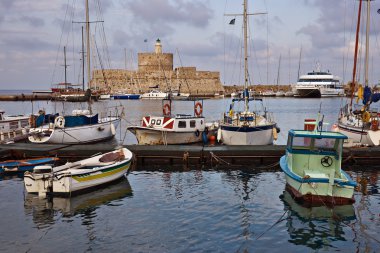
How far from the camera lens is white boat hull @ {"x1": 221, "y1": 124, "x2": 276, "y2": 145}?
2708 centimetres

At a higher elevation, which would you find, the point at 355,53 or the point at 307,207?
the point at 355,53

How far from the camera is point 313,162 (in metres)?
16.5

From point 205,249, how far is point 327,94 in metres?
126

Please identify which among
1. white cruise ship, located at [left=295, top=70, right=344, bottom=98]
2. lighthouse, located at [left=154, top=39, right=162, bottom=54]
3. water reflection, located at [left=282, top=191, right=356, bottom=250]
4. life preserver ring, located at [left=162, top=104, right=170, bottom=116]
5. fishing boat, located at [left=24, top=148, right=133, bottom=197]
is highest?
lighthouse, located at [left=154, top=39, right=162, bottom=54]

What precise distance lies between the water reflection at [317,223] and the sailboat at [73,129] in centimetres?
1911

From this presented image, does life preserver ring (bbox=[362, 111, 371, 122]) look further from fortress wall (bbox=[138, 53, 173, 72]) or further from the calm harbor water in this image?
fortress wall (bbox=[138, 53, 173, 72])

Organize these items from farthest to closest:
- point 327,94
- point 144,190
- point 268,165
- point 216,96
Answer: point 216,96, point 327,94, point 268,165, point 144,190

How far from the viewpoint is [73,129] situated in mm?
30453

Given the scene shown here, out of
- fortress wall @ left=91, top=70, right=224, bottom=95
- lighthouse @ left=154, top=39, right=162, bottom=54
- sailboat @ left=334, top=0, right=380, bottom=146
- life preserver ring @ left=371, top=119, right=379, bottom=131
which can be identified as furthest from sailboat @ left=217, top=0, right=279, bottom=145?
lighthouse @ left=154, top=39, right=162, bottom=54

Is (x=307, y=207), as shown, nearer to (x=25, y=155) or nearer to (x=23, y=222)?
(x=23, y=222)

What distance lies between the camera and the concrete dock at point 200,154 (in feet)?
77.7

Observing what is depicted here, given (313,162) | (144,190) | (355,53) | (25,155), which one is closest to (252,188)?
(313,162)

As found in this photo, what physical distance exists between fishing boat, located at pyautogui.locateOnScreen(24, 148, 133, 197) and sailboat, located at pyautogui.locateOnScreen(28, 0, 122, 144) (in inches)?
418

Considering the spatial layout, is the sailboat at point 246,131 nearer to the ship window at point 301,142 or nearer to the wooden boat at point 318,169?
the wooden boat at point 318,169
